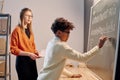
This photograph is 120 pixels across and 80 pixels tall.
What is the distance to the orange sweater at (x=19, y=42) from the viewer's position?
281 cm

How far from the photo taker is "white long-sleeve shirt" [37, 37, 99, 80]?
178cm

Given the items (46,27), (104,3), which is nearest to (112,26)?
(104,3)

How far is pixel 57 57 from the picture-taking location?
1829 mm

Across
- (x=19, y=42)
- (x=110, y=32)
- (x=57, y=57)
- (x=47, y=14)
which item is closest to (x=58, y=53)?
(x=57, y=57)

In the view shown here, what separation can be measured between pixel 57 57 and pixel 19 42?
3.74 ft

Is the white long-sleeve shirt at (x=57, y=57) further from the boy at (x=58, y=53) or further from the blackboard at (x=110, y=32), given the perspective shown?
the blackboard at (x=110, y=32)

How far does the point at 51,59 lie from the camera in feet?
6.10

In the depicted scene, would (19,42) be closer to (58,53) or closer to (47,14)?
(58,53)

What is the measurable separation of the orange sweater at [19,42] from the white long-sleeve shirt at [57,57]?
98 centimetres

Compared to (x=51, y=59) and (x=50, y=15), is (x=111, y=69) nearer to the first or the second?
(x=51, y=59)

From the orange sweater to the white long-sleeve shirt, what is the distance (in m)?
0.98

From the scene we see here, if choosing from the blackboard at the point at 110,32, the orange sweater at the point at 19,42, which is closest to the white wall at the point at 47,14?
the orange sweater at the point at 19,42

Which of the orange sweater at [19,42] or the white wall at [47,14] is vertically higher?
the white wall at [47,14]

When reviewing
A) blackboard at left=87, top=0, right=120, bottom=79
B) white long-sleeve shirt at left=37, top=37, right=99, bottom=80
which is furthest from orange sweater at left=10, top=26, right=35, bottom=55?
blackboard at left=87, top=0, right=120, bottom=79
